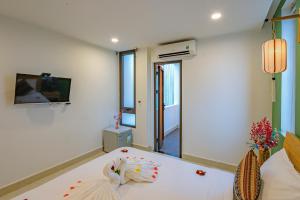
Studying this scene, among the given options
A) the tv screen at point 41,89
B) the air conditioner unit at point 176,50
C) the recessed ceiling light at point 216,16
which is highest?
the recessed ceiling light at point 216,16

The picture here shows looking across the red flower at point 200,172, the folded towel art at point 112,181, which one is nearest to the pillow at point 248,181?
the red flower at point 200,172

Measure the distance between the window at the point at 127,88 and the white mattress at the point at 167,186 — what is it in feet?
7.39

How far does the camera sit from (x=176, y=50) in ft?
10.3

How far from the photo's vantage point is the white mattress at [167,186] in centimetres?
133

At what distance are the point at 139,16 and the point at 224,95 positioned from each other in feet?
6.59

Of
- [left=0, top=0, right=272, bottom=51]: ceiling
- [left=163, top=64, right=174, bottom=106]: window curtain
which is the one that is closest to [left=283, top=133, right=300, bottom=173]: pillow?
[left=0, top=0, right=272, bottom=51]: ceiling

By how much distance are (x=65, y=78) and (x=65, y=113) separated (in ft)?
2.18

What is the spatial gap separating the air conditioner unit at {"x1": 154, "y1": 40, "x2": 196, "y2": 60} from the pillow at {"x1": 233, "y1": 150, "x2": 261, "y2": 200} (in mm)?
2320

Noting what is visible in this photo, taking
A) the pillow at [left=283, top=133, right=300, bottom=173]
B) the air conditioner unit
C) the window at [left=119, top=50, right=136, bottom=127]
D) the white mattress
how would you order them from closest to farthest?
the pillow at [left=283, top=133, right=300, bottom=173] → the white mattress → the air conditioner unit → the window at [left=119, top=50, right=136, bottom=127]

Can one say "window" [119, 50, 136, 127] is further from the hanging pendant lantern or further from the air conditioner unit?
the hanging pendant lantern

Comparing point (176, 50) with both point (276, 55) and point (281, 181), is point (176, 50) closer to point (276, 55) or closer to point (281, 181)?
point (276, 55)

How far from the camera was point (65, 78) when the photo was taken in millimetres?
2816

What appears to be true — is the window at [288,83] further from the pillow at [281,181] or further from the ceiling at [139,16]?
the pillow at [281,181]

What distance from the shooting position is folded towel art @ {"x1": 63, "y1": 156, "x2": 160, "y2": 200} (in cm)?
126
